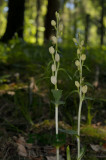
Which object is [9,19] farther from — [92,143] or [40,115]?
[92,143]

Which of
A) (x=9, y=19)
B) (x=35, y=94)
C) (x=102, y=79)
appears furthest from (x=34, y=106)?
(x=9, y=19)

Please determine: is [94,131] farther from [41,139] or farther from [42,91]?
[42,91]

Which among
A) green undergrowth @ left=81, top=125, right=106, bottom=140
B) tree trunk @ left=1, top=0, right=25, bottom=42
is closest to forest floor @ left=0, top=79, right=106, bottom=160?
green undergrowth @ left=81, top=125, right=106, bottom=140

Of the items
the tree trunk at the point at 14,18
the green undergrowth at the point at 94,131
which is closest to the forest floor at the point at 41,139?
the green undergrowth at the point at 94,131

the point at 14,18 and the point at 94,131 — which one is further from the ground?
the point at 14,18

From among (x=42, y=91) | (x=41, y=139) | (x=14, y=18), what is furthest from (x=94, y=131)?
(x=14, y=18)

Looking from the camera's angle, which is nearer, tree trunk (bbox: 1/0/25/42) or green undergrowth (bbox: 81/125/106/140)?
green undergrowth (bbox: 81/125/106/140)

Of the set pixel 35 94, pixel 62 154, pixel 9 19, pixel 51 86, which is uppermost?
pixel 9 19

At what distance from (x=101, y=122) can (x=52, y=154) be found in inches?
31.0

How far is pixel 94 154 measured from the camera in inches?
64.6

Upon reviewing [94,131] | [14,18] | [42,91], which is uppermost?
[14,18]

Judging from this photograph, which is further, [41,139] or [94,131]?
[94,131]

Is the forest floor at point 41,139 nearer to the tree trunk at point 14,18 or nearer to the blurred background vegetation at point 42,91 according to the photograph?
the blurred background vegetation at point 42,91

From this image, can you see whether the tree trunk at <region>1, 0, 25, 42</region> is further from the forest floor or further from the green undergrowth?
the green undergrowth
